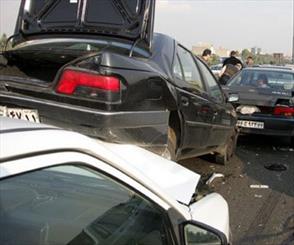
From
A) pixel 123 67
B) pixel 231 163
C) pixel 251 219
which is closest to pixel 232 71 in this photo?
pixel 231 163

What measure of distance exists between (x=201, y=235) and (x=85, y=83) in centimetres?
211

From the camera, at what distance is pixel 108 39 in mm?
5129

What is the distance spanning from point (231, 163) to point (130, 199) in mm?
6260

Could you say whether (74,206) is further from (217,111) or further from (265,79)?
(265,79)

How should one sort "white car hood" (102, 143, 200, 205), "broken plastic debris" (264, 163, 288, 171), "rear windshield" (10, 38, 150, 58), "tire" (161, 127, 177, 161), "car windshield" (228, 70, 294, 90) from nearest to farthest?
1. "white car hood" (102, 143, 200, 205)
2. "rear windshield" (10, 38, 150, 58)
3. "tire" (161, 127, 177, 161)
4. "broken plastic debris" (264, 163, 288, 171)
5. "car windshield" (228, 70, 294, 90)

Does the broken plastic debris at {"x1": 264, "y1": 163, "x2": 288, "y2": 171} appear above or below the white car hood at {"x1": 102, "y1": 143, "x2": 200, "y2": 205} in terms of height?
below

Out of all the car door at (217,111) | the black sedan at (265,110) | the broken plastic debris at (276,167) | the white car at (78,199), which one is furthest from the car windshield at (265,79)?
the white car at (78,199)

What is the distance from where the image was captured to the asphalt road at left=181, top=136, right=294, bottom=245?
198 inches

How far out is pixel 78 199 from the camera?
2.14 metres

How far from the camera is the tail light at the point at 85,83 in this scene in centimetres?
409

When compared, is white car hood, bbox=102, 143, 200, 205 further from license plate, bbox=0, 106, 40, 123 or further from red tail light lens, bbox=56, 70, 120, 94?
license plate, bbox=0, 106, 40, 123

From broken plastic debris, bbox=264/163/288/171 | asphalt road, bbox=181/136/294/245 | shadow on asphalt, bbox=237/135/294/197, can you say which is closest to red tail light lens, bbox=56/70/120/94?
asphalt road, bbox=181/136/294/245

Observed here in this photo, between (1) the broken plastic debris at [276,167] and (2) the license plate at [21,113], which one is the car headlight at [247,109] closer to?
(1) the broken plastic debris at [276,167]

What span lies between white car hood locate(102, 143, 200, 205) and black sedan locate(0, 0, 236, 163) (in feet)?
2.77
